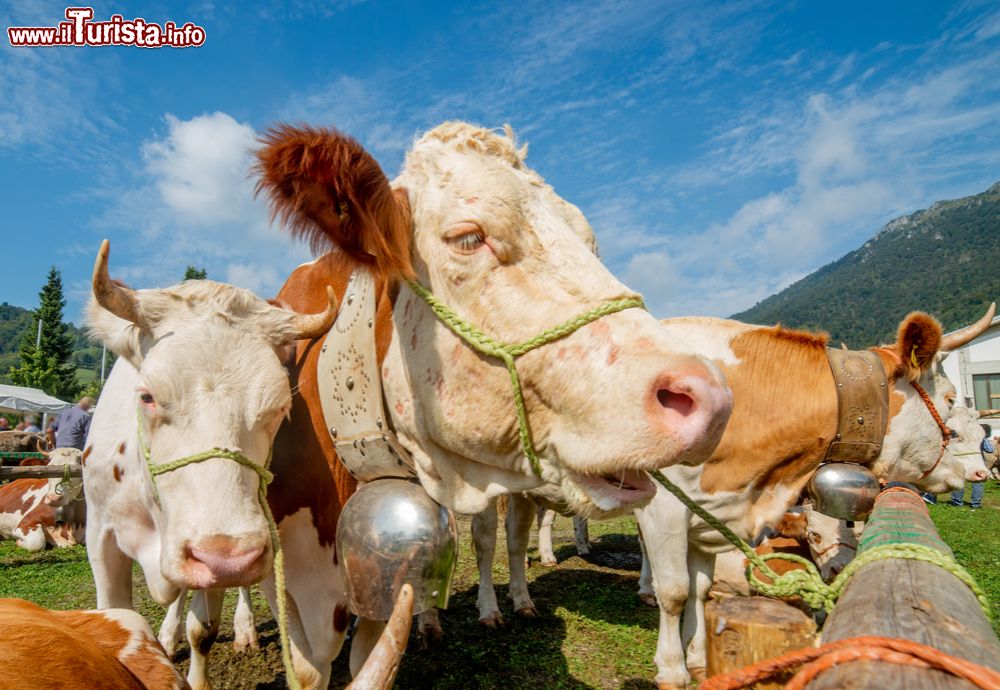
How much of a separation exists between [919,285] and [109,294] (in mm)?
173836

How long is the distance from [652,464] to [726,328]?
3479 mm

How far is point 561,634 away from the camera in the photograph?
5.52 metres

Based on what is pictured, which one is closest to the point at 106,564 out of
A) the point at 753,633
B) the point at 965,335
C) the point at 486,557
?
the point at 486,557

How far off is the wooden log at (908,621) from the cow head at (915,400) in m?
3.45

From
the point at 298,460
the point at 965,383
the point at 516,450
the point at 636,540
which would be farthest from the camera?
the point at 965,383

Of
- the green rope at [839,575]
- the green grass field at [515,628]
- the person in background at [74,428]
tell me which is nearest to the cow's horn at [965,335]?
the green grass field at [515,628]

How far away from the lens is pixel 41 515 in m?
9.42

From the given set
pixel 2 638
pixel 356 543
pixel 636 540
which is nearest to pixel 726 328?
pixel 356 543

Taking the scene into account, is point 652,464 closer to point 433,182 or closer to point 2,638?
point 433,182

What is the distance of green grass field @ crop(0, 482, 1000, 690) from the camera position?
453cm

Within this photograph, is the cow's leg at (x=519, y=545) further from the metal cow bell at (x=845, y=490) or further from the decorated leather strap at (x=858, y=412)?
the decorated leather strap at (x=858, y=412)

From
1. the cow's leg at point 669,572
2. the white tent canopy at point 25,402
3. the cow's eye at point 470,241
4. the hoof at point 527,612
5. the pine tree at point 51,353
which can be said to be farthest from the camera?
the pine tree at point 51,353

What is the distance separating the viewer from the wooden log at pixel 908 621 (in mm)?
712

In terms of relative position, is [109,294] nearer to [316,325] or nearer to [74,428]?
[316,325]
